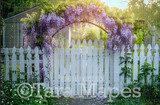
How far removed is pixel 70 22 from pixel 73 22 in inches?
3.0

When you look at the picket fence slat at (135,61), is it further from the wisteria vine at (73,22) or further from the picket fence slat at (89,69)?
A: the picket fence slat at (89,69)

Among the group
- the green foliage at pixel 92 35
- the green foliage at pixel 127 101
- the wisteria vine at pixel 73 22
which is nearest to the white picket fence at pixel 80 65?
the wisteria vine at pixel 73 22

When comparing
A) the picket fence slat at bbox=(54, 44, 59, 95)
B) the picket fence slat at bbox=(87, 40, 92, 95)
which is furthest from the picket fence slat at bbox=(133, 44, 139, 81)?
the picket fence slat at bbox=(54, 44, 59, 95)

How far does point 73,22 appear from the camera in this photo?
4594 mm

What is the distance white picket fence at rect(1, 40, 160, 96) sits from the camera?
4648 millimetres

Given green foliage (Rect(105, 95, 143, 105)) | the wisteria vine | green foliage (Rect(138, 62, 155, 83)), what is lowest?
green foliage (Rect(105, 95, 143, 105))

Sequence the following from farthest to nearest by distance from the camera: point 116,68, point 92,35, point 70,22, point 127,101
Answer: point 92,35
point 116,68
point 70,22
point 127,101

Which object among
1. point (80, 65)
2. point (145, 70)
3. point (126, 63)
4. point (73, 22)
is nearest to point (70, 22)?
point (73, 22)

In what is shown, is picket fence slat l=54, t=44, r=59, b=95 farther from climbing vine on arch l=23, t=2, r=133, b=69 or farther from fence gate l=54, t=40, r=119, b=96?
climbing vine on arch l=23, t=2, r=133, b=69

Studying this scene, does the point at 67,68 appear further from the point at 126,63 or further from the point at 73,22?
the point at 126,63

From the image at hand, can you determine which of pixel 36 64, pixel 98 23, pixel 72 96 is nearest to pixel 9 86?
pixel 36 64

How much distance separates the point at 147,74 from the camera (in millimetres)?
4719

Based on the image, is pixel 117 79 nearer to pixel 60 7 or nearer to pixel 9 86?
pixel 60 7

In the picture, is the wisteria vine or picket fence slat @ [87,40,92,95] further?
picket fence slat @ [87,40,92,95]
